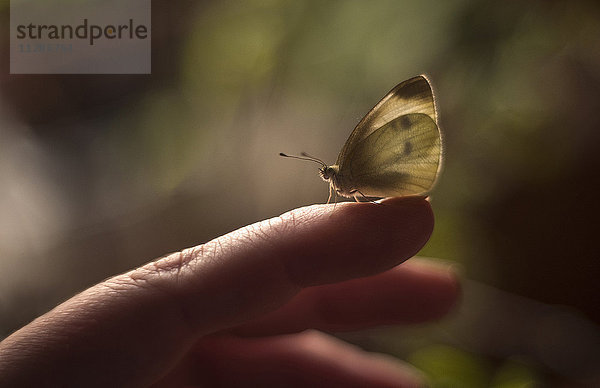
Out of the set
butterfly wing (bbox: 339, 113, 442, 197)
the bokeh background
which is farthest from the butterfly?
the bokeh background

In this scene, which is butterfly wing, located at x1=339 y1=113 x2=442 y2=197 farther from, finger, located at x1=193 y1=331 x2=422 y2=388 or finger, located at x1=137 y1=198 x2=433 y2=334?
finger, located at x1=193 y1=331 x2=422 y2=388

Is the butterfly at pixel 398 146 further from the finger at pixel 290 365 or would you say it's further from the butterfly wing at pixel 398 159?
the finger at pixel 290 365

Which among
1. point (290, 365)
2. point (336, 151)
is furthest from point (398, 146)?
point (336, 151)

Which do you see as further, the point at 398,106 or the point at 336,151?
the point at 336,151

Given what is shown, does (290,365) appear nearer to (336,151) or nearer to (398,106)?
(398,106)

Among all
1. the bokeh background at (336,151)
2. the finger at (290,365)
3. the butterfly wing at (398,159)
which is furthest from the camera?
the bokeh background at (336,151)

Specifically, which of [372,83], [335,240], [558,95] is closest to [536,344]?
[558,95]

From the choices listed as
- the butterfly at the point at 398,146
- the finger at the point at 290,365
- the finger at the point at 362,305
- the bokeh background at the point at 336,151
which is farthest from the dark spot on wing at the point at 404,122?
the bokeh background at the point at 336,151
